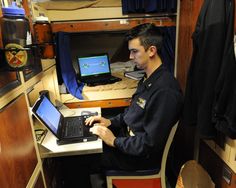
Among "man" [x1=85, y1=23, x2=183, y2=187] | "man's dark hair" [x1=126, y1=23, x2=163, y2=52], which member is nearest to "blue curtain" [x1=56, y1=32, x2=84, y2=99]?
"man" [x1=85, y1=23, x2=183, y2=187]

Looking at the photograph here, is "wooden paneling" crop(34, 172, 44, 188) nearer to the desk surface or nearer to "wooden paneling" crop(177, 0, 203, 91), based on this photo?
the desk surface

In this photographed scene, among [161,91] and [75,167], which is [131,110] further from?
[75,167]

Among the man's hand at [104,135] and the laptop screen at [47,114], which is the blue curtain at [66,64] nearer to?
the laptop screen at [47,114]

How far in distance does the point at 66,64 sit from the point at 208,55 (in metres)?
1.35

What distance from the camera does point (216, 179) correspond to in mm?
1389

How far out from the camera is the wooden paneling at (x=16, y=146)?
2.37 feet

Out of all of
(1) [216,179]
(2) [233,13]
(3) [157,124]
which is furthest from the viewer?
(1) [216,179]

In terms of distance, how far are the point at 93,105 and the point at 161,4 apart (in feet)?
3.79

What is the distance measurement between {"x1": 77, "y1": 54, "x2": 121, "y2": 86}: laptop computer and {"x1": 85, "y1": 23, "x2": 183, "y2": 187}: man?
83 centimetres

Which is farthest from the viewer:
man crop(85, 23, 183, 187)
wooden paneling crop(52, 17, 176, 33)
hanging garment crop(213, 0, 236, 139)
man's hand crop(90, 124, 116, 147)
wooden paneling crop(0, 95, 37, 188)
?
wooden paneling crop(52, 17, 176, 33)

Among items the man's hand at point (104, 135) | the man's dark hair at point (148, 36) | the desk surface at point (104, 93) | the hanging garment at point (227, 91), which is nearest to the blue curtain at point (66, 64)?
the desk surface at point (104, 93)

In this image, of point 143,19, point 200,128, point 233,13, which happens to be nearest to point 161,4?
point 143,19

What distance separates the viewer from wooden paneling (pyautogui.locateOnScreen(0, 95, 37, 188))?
0.72 m

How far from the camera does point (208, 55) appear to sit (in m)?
1.14
